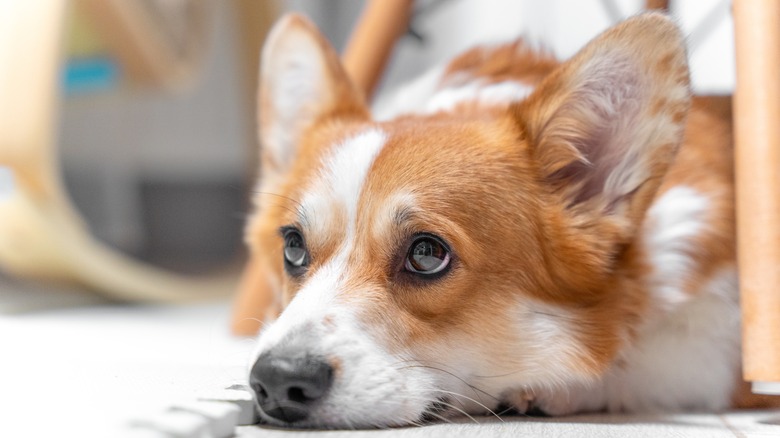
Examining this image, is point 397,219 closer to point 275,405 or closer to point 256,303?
point 275,405

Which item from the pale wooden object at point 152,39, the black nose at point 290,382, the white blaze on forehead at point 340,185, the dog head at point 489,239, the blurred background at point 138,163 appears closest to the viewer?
the black nose at point 290,382

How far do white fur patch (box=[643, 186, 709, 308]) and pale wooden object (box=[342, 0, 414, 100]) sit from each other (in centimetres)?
79

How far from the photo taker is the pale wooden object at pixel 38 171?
1877 millimetres

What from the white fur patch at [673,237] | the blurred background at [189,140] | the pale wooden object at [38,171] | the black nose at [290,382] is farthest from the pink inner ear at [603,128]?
the blurred background at [189,140]

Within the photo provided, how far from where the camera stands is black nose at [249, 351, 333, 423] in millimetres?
940

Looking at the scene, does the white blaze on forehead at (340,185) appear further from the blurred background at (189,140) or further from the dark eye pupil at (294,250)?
the blurred background at (189,140)

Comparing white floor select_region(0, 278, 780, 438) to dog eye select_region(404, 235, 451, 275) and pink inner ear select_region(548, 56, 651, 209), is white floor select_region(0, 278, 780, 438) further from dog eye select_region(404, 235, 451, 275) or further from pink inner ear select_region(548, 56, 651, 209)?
pink inner ear select_region(548, 56, 651, 209)

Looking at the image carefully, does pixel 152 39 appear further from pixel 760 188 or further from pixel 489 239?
pixel 760 188

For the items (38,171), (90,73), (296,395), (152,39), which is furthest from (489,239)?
(90,73)

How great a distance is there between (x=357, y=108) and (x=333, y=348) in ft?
2.02

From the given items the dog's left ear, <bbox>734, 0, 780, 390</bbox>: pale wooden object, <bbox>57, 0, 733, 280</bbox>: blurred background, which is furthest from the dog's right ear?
<bbox>57, 0, 733, 280</bbox>: blurred background

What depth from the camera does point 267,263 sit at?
1.52m

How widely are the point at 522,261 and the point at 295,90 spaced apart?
0.62 m

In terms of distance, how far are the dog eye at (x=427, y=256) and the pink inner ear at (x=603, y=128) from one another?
239 millimetres
